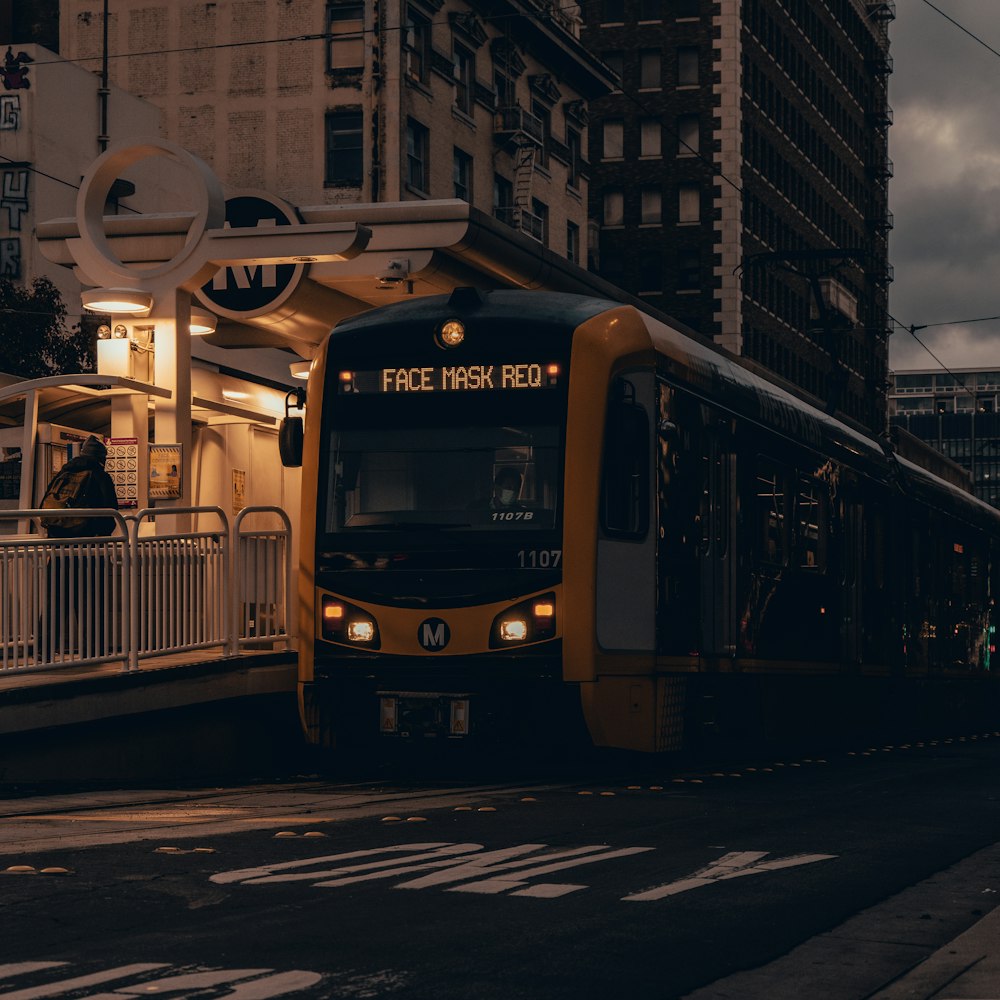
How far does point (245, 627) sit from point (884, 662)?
9135 millimetres

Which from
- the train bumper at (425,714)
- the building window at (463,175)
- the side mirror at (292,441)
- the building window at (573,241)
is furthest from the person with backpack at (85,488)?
the building window at (573,241)

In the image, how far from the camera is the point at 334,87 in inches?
2062

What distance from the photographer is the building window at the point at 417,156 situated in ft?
171

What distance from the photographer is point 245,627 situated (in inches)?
607

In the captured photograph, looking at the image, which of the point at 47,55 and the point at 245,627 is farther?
the point at 47,55

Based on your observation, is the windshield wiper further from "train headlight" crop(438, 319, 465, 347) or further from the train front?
"train headlight" crop(438, 319, 465, 347)

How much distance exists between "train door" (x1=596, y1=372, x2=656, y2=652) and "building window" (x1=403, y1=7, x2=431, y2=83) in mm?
39486

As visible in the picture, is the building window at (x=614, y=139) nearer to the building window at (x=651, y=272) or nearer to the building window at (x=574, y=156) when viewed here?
the building window at (x=651, y=272)

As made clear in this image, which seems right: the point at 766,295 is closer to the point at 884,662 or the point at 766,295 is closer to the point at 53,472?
the point at 884,662

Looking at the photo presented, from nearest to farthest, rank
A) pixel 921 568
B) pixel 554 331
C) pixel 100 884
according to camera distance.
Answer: pixel 100 884 < pixel 554 331 < pixel 921 568

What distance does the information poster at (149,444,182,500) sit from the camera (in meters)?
16.1

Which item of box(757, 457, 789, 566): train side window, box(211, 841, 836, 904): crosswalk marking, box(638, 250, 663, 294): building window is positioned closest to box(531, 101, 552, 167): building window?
box(638, 250, 663, 294): building window

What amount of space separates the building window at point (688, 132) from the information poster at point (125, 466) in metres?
70.6

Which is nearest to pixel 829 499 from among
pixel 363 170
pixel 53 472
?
pixel 53 472
